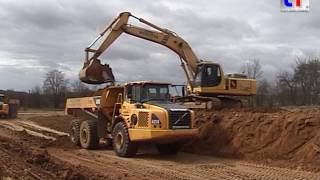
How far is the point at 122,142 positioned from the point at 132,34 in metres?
8.51

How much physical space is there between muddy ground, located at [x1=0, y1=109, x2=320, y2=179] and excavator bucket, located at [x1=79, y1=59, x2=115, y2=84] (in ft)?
9.39

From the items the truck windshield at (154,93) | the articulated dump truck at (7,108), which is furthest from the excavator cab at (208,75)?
the articulated dump truck at (7,108)

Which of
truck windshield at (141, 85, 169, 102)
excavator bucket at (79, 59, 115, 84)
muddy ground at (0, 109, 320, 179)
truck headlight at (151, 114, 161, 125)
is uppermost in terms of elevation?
excavator bucket at (79, 59, 115, 84)

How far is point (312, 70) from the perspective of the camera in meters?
66.6

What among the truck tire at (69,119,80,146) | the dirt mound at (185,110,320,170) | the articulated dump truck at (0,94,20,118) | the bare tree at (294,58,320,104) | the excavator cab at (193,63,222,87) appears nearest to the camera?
the dirt mound at (185,110,320,170)

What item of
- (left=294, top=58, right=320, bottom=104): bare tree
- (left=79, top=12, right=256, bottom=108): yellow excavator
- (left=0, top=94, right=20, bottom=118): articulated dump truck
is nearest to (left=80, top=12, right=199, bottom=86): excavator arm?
(left=79, top=12, right=256, bottom=108): yellow excavator

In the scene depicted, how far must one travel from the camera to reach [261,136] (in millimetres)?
16344

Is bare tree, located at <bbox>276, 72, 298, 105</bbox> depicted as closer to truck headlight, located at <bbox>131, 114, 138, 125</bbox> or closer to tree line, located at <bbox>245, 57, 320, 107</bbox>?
tree line, located at <bbox>245, 57, 320, 107</bbox>

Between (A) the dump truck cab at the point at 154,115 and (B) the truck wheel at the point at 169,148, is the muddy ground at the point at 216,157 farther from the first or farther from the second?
(A) the dump truck cab at the point at 154,115

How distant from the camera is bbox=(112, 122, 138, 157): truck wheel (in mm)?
16031

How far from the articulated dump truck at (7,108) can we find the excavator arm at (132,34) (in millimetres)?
25050

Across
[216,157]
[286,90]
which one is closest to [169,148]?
[216,157]

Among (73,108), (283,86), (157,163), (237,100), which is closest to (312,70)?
(283,86)

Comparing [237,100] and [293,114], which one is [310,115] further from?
[237,100]
